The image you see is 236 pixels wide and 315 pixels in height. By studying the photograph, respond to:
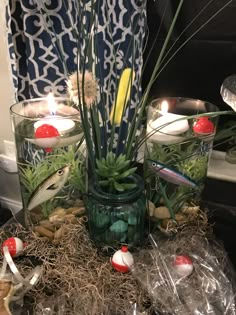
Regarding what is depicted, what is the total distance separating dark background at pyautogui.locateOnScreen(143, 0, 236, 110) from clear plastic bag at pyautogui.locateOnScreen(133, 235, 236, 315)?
2.21ft

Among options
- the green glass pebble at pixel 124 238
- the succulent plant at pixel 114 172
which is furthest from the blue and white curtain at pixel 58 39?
the green glass pebble at pixel 124 238

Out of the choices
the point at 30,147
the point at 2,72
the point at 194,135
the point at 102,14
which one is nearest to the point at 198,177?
the point at 194,135

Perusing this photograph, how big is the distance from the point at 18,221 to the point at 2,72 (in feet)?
2.29

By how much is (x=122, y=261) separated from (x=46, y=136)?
0.31 meters

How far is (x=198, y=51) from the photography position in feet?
4.34

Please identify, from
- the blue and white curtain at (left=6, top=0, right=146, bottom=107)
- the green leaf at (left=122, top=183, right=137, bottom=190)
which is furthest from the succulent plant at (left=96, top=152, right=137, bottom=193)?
the blue and white curtain at (left=6, top=0, right=146, bottom=107)

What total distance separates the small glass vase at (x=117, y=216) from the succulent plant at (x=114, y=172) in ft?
0.06

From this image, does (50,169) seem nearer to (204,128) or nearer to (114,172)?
(114,172)

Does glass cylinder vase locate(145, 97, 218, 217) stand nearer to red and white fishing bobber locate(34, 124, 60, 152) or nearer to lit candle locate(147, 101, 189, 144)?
lit candle locate(147, 101, 189, 144)

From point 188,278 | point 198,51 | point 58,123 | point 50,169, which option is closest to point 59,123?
point 58,123

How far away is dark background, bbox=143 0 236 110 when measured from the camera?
1.24 metres

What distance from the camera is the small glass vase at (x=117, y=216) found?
81cm

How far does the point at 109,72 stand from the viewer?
Answer: 3.88 ft

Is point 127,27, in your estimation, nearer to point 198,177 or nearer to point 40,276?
point 198,177
